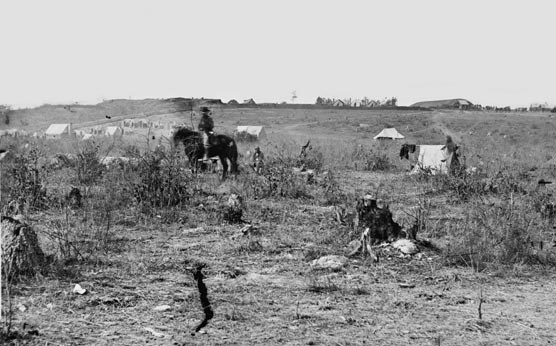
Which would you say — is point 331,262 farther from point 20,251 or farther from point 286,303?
point 20,251

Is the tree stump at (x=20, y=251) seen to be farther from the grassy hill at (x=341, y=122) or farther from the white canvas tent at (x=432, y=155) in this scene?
the grassy hill at (x=341, y=122)

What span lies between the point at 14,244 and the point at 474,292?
3.78 m

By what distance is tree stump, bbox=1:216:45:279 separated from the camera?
186 inches

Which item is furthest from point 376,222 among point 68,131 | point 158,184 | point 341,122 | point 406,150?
point 341,122

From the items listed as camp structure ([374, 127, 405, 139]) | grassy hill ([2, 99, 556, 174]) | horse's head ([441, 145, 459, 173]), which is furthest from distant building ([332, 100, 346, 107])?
horse's head ([441, 145, 459, 173])

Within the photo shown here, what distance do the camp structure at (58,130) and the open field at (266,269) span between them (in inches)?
696

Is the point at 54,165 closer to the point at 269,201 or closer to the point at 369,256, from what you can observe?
the point at 269,201

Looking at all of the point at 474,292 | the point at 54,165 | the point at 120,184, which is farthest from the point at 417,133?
the point at 474,292

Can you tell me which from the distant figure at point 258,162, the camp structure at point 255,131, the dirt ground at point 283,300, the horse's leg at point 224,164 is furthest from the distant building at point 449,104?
the dirt ground at point 283,300

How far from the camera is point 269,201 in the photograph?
31.1ft

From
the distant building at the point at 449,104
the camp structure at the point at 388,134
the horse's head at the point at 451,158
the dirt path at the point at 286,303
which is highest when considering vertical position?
the distant building at the point at 449,104

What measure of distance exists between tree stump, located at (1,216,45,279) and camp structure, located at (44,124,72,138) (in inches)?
912

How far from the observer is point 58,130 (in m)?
28.3

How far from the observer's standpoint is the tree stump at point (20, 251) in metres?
4.73
